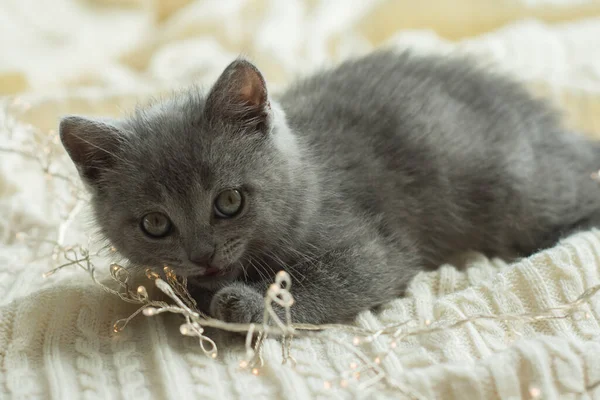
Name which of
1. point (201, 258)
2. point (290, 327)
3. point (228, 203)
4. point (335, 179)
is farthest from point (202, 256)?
point (335, 179)

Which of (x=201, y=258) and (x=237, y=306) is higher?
(x=201, y=258)

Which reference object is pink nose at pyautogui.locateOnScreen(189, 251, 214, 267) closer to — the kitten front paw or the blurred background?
the kitten front paw

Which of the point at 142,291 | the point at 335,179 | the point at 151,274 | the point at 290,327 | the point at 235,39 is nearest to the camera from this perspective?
the point at 290,327

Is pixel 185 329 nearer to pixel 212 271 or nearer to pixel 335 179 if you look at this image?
pixel 212 271

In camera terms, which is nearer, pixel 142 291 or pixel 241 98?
pixel 142 291

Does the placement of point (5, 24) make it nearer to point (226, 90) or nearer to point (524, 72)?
point (226, 90)

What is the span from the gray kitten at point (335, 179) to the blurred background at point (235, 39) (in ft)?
2.09

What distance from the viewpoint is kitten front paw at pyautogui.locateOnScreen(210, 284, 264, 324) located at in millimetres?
1134

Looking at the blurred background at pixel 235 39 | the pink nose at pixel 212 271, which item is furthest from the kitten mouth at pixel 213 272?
the blurred background at pixel 235 39

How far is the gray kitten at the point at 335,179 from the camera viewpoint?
117cm

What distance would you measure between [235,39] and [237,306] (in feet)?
5.69

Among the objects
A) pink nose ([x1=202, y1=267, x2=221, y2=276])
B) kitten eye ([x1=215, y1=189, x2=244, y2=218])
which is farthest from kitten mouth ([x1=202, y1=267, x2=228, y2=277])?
kitten eye ([x1=215, y1=189, x2=244, y2=218])

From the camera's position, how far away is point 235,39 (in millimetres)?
2625

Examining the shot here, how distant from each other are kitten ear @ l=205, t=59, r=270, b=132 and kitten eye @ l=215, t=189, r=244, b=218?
156 millimetres
